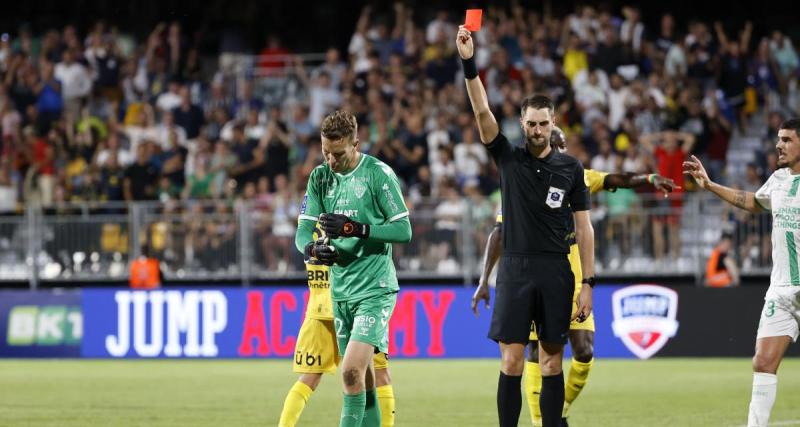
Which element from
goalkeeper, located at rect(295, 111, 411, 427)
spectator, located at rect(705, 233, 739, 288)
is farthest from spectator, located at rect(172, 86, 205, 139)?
goalkeeper, located at rect(295, 111, 411, 427)

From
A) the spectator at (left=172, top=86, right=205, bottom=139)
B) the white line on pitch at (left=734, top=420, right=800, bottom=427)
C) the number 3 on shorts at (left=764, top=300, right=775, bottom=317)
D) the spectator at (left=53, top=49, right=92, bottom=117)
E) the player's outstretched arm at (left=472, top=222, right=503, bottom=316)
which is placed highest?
the spectator at (left=53, top=49, right=92, bottom=117)

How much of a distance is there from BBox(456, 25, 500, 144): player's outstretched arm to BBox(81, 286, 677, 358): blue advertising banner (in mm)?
11769

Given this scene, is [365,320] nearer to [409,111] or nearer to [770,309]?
[770,309]

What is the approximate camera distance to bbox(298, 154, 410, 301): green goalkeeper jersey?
9.15 meters

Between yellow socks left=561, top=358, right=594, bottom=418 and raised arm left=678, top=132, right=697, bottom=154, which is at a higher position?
raised arm left=678, top=132, right=697, bottom=154

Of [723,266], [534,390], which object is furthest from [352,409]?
[723,266]

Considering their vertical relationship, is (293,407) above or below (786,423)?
above

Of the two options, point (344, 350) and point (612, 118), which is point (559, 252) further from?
point (612, 118)

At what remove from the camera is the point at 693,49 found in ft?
80.4

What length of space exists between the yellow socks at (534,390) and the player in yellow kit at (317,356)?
4.07ft

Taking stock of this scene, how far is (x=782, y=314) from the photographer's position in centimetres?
941

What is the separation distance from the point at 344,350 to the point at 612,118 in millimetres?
15060

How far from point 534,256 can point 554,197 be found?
429 millimetres

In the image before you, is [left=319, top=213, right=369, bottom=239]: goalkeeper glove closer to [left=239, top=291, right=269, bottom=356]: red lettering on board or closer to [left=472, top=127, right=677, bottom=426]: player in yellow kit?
[left=472, top=127, right=677, bottom=426]: player in yellow kit
